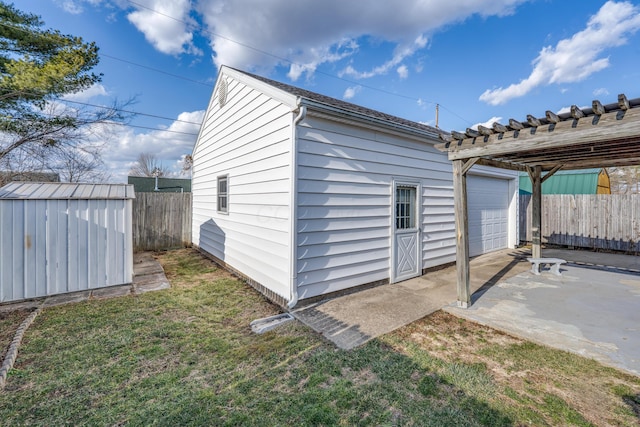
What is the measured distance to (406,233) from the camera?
5.82 meters

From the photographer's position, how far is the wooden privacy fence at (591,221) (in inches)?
357

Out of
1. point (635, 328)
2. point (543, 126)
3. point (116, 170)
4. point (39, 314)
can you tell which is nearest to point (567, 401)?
point (635, 328)

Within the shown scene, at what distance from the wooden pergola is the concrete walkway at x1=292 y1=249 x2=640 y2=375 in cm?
66

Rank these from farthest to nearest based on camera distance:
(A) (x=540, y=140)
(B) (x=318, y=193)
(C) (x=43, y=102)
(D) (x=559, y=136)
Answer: (C) (x=43, y=102) < (B) (x=318, y=193) < (A) (x=540, y=140) < (D) (x=559, y=136)

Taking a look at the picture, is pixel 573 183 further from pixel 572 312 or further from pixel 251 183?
pixel 251 183

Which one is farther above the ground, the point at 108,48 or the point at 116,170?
the point at 108,48

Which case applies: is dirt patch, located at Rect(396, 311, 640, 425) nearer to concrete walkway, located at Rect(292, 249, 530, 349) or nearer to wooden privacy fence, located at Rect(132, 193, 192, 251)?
concrete walkway, located at Rect(292, 249, 530, 349)

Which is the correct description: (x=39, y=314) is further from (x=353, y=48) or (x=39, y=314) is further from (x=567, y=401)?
(x=353, y=48)

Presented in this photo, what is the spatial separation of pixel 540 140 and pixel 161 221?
1047 cm

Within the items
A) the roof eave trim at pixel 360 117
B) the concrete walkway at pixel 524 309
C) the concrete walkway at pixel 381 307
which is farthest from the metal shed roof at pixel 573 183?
the roof eave trim at pixel 360 117

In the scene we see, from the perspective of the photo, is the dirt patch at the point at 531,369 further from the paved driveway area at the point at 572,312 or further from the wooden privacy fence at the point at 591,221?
the wooden privacy fence at the point at 591,221

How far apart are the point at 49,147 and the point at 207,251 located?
21.5ft

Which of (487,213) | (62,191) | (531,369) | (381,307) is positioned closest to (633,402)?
(531,369)

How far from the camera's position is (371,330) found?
138 inches
